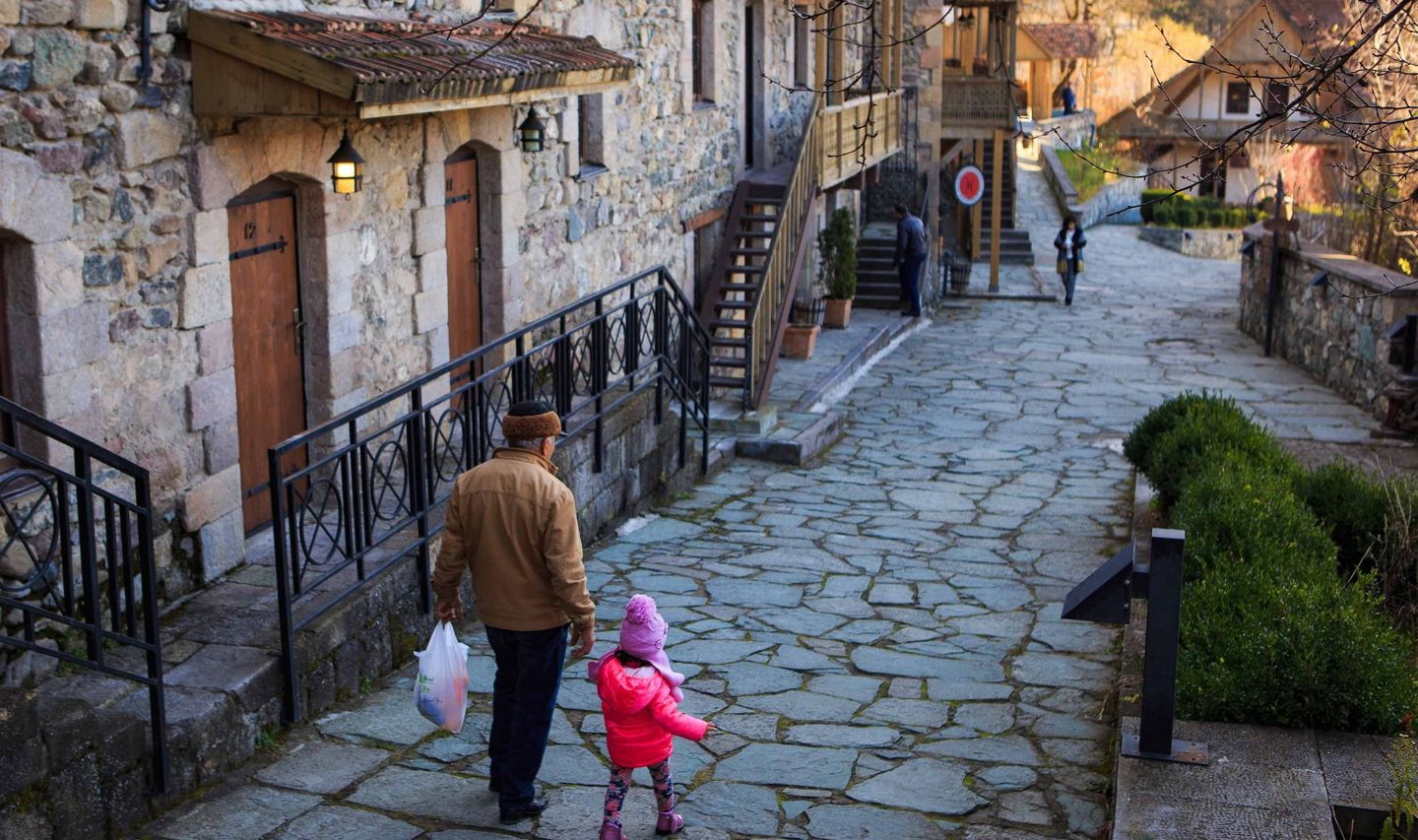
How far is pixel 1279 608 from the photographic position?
6316 mm

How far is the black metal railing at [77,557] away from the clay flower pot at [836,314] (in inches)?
535

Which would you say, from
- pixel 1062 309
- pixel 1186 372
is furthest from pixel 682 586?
pixel 1062 309

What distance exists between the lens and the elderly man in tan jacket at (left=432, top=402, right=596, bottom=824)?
209 inches

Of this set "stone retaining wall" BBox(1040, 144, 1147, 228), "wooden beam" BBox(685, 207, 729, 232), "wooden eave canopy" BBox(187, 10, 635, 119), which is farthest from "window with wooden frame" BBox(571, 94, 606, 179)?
"stone retaining wall" BBox(1040, 144, 1147, 228)

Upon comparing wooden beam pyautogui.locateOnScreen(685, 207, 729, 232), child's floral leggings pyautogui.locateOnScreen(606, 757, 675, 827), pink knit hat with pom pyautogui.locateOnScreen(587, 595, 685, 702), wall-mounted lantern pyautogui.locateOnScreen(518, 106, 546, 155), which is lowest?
child's floral leggings pyautogui.locateOnScreen(606, 757, 675, 827)

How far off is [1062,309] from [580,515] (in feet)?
51.6

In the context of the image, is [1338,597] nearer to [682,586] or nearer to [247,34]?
[682,586]

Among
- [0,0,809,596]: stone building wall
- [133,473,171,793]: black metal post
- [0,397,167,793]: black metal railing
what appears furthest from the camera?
[0,0,809,596]: stone building wall

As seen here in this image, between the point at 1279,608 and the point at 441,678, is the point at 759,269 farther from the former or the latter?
the point at 441,678

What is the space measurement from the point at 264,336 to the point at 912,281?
1421 cm

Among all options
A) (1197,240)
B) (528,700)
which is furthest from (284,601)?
(1197,240)

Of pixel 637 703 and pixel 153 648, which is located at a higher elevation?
pixel 153 648

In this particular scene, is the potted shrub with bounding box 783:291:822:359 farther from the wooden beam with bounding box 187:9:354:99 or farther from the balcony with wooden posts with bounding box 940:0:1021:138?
the wooden beam with bounding box 187:9:354:99

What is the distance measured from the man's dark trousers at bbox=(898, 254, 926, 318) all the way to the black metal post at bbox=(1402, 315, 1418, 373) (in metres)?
8.06
